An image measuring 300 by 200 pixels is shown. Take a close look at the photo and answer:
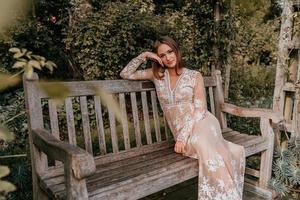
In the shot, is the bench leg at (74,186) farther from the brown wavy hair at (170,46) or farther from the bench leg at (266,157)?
the bench leg at (266,157)

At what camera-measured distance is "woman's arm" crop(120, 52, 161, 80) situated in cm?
297

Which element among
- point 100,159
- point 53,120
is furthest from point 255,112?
point 53,120

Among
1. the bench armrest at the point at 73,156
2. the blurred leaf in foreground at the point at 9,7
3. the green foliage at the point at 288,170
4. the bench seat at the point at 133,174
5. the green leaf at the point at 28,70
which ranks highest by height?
the blurred leaf in foreground at the point at 9,7

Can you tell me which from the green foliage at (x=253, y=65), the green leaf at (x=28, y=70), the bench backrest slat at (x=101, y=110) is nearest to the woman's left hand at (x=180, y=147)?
the bench backrest slat at (x=101, y=110)

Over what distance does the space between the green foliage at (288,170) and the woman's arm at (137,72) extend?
1561mm

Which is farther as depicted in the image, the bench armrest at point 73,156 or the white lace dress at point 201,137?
the white lace dress at point 201,137

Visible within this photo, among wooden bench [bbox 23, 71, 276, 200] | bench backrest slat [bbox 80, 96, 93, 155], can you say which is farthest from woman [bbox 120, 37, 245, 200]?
bench backrest slat [bbox 80, 96, 93, 155]

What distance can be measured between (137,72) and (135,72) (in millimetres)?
22

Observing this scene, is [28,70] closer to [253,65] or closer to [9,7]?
[9,7]

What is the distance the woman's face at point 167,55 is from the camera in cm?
291

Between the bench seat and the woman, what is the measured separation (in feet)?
0.39

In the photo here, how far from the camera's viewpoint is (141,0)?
20.9 ft

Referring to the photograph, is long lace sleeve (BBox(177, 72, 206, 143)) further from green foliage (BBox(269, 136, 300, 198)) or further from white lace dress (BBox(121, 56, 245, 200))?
green foliage (BBox(269, 136, 300, 198))

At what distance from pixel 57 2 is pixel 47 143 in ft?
16.5
